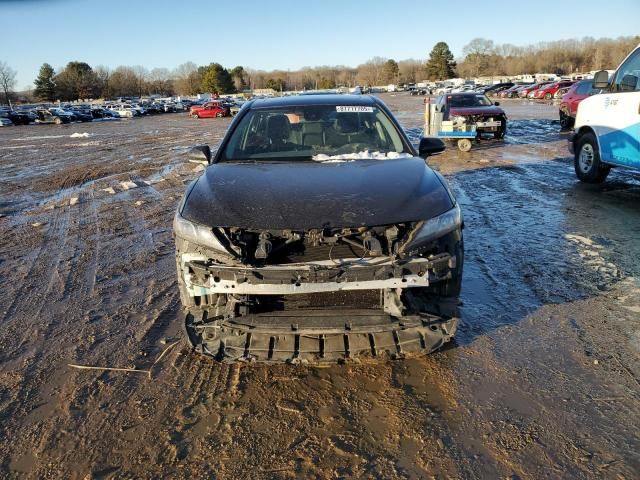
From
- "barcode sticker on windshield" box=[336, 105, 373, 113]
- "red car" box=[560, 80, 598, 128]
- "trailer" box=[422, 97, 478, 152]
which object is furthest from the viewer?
"red car" box=[560, 80, 598, 128]

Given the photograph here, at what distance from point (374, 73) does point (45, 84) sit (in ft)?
286

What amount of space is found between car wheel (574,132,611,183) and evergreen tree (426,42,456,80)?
115787 millimetres

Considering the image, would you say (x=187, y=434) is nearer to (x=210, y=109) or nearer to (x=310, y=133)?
(x=310, y=133)

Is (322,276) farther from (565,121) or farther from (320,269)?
(565,121)

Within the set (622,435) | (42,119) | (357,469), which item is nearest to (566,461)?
(622,435)

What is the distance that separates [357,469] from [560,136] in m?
16.7

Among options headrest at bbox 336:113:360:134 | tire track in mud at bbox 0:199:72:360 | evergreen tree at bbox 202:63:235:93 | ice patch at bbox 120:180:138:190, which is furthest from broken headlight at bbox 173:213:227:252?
evergreen tree at bbox 202:63:235:93

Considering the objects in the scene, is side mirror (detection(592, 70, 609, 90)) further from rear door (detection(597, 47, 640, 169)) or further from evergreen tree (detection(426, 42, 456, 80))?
evergreen tree (detection(426, 42, 456, 80))

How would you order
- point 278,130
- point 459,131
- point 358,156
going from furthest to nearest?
point 459,131
point 278,130
point 358,156

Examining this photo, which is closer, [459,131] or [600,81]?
[600,81]

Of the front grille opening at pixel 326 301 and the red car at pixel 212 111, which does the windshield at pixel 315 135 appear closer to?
the front grille opening at pixel 326 301

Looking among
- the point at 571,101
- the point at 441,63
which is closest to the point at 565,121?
the point at 571,101

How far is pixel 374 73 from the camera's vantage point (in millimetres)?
140750

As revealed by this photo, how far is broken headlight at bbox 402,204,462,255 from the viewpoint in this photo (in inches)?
112
